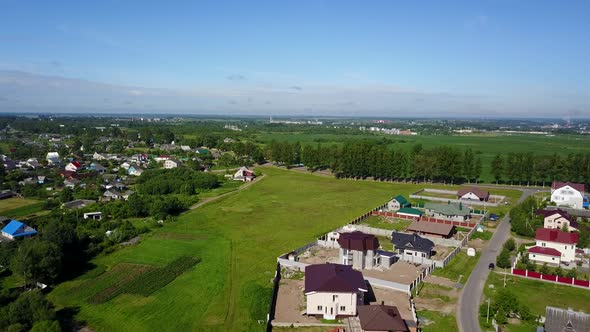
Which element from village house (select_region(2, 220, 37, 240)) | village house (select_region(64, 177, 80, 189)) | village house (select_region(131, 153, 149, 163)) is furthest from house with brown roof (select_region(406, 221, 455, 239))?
village house (select_region(131, 153, 149, 163))

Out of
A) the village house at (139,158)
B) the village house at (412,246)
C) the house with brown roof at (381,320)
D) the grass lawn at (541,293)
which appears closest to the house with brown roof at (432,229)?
the village house at (412,246)

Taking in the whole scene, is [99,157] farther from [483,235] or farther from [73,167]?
[483,235]

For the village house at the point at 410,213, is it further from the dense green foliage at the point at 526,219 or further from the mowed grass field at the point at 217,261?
the dense green foliage at the point at 526,219

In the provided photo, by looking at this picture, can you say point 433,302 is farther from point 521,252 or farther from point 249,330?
point 521,252

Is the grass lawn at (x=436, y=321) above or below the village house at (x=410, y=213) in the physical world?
below

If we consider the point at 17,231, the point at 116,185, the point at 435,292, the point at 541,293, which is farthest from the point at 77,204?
the point at 541,293

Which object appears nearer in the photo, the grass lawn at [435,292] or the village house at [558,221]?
the grass lawn at [435,292]
